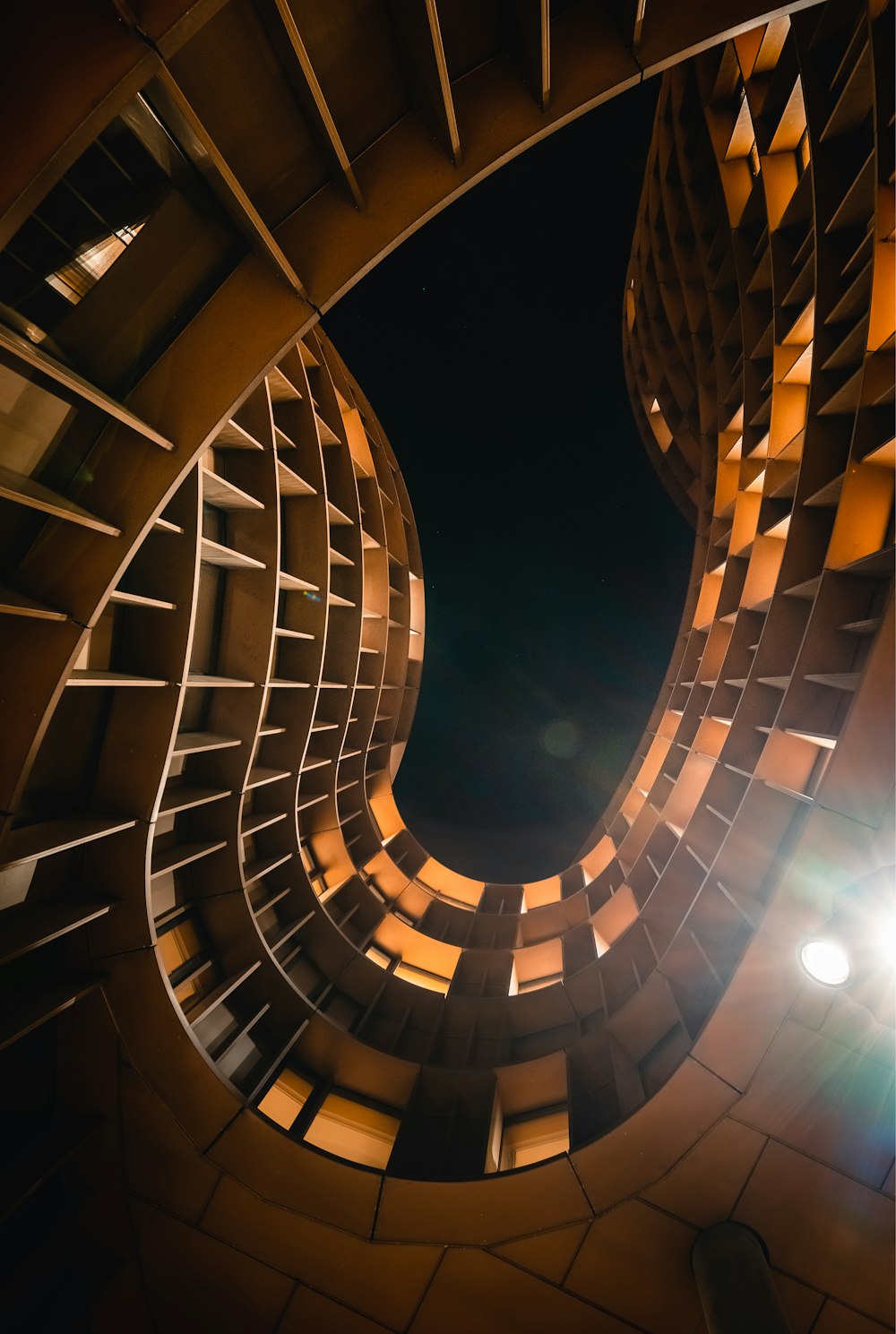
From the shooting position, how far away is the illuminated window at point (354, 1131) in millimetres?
11586

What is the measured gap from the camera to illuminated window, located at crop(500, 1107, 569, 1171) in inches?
423

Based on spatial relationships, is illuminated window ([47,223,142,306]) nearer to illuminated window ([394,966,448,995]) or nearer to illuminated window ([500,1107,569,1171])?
illuminated window ([500,1107,569,1171])

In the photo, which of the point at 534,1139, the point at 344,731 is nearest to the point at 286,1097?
the point at 534,1139

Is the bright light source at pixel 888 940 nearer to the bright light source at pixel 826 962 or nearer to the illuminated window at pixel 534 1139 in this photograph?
the bright light source at pixel 826 962

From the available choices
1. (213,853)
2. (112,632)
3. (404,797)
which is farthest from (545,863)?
(112,632)

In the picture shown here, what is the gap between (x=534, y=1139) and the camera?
36.6ft

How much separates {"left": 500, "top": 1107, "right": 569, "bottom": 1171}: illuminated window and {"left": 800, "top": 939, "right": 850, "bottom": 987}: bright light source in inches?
392

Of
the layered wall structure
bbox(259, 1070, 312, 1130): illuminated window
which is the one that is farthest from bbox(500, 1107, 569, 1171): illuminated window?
bbox(259, 1070, 312, 1130): illuminated window

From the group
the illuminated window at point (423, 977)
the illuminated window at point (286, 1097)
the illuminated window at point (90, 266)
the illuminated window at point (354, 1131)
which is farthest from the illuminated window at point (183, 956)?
the illuminated window at point (90, 266)

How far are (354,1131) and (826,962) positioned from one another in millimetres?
12995

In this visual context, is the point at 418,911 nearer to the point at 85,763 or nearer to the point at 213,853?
the point at 213,853

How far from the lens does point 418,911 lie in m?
20.0

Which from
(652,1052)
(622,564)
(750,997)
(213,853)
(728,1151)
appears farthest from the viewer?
(622,564)

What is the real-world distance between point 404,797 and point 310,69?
27.0 metres
